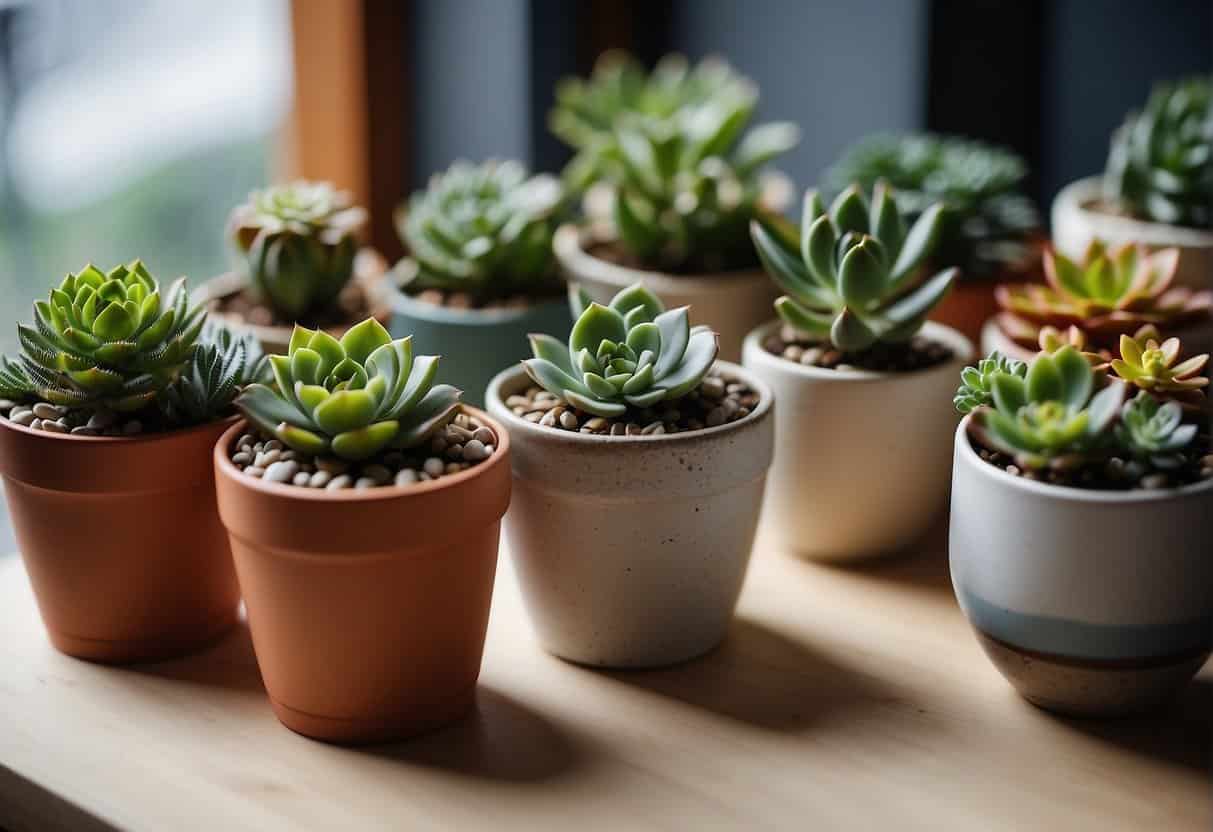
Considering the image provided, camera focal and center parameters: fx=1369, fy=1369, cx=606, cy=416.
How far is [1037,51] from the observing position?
1.60 m

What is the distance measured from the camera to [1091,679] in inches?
35.3

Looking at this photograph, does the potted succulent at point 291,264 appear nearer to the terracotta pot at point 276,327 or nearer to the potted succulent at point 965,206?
the terracotta pot at point 276,327

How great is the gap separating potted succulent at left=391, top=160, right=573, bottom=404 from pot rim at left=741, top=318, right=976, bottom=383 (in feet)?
0.61

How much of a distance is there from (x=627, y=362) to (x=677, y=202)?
42 centimetres

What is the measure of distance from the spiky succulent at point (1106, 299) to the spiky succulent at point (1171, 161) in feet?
0.63

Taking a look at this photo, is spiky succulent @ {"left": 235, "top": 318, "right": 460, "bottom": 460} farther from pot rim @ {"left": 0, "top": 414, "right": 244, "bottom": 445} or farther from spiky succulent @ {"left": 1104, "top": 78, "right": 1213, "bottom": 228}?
spiky succulent @ {"left": 1104, "top": 78, "right": 1213, "bottom": 228}

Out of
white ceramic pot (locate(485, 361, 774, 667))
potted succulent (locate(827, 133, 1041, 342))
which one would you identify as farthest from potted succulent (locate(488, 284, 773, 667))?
A: potted succulent (locate(827, 133, 1041, 342))

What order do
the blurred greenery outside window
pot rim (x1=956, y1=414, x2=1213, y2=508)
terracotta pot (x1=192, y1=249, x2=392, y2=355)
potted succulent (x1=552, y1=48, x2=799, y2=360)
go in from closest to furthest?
pot rim (x1=956, y1=414, x2=1213, y2=508), terracotta pot (x1=192, y1=249, x2=392, y2=355), potted succulent (x1=552, y1=48, x2=799, y2=360), the blurred greenery outside window

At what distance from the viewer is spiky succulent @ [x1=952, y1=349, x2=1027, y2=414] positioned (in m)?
0.92

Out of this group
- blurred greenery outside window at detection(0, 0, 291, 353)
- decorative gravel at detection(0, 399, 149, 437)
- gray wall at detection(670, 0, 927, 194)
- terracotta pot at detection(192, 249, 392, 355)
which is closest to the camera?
decorative gravel at detection(0, 399, 149, 437)

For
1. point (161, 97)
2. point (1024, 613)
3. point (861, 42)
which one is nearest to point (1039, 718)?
point (1024, 613)

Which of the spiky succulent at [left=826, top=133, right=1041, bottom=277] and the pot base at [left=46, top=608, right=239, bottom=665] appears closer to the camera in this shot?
the pot base at [left=46, top=608, right=239, bottom=665]

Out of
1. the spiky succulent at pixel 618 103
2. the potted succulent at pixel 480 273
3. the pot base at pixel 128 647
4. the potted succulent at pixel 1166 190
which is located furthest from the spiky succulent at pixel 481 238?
the potted succulent at pixel 1166 190

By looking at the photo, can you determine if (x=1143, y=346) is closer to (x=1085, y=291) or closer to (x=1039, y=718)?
(x=1085, y=291)
